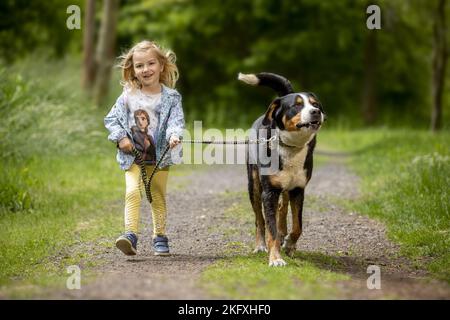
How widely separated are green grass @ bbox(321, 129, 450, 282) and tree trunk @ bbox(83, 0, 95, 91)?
6.70 metres

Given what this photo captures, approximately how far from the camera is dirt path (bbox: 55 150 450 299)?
5766 mm

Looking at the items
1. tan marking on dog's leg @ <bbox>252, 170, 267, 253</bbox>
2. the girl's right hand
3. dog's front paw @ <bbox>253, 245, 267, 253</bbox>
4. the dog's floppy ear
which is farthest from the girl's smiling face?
dog's front paw @ <bbox>253, 245, 267, 253</bbox>

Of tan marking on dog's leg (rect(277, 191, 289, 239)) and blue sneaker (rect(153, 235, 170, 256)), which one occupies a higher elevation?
tan marking on dog's leg (rect(277, 191, 289, 239))

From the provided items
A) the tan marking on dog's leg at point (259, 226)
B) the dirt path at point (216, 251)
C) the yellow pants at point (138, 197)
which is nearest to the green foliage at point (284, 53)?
the dirt path at point (216, 251)

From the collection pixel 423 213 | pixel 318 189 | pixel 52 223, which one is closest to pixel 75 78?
pixel 318 189

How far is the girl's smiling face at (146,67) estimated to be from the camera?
7.48m

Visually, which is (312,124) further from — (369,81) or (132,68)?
(369,81)

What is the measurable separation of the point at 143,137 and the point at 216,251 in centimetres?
124

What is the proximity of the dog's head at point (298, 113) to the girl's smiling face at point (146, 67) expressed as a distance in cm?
115

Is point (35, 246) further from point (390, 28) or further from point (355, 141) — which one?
point (390, 28)

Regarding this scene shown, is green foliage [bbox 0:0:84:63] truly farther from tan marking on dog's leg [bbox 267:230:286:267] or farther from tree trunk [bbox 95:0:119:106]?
tan marking on dog's leg [bbox 267:230:286:267]

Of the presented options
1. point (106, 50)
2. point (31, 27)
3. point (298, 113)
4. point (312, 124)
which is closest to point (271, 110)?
point (298, 113)

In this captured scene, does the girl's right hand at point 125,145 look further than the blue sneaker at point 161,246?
No

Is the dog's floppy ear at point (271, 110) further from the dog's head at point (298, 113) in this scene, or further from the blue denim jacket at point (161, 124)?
the blue denim jacket at point (161, 124)
